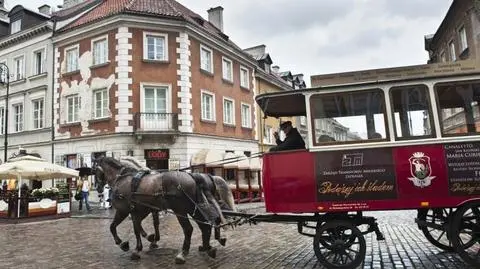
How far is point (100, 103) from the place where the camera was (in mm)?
24688

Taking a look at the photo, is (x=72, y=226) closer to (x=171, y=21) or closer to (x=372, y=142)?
(x=372, y=142)

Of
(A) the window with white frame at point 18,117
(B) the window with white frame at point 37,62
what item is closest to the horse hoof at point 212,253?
(B) the window with white frame at point 37,62

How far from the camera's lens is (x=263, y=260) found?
7.86 m

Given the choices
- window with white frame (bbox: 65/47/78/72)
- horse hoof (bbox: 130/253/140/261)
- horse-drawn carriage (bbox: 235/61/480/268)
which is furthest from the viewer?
window with white frame (bbox: 65/47/78/72)

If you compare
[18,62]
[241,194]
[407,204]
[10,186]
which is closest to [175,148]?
[241,194]

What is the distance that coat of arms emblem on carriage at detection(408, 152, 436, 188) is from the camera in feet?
21.4

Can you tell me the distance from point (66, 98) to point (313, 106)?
22.4 meters

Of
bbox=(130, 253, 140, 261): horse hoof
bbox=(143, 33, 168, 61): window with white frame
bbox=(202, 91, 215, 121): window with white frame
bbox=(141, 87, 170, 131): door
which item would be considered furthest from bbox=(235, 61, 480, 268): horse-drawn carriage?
bbox=(202, 91, 215, 121): window with white frame

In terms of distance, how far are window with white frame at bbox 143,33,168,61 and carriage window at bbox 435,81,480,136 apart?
19592 millimetres

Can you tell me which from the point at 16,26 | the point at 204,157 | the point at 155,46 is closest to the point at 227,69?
the point at 155,46

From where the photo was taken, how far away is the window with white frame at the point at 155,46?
24.6 meters

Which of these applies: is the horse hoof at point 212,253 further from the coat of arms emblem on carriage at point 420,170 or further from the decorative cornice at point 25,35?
the decorative cornice at point 25,35

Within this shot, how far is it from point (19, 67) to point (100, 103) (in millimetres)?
8833

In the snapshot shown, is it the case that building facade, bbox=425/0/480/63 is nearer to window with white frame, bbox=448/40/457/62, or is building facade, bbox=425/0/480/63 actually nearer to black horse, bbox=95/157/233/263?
window with white frame, bbox=448/40/457/62
